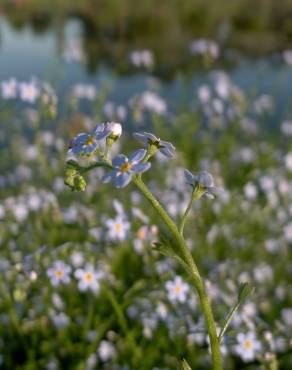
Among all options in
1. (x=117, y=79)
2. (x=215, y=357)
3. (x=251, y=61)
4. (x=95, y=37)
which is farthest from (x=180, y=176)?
(x=95, y=37)

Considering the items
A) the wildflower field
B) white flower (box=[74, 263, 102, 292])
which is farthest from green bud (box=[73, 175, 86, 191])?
white flower (box=[74, 263, 102, 292])

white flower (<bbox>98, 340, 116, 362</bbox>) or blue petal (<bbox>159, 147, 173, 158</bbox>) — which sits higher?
white flower (<bbox>98, 340, 116, 362</bbox>)

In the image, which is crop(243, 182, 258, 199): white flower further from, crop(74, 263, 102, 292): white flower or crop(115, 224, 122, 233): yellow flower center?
crop(74, 263, 102, 292): white flower

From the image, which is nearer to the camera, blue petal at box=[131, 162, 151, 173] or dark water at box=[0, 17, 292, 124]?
blue petal at box=[131, 162, 151, 173]

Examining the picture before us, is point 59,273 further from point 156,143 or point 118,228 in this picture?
point 156,143

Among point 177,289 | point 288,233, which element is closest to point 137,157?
point 177,289

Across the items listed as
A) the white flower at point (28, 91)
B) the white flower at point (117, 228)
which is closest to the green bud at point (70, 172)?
the white flower at point (117, 228)

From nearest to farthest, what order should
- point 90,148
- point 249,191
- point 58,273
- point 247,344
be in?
point 90,148 → point 247,344 → point 58,273 → point 249,191
